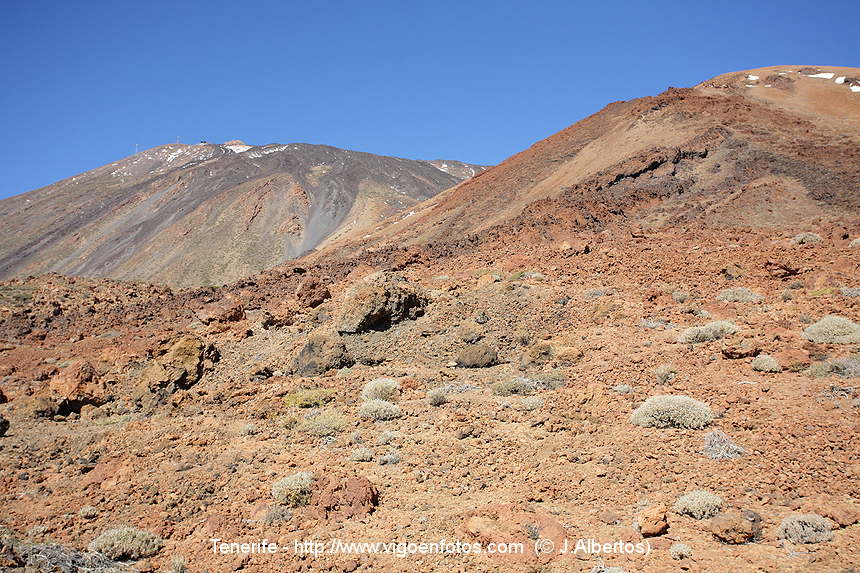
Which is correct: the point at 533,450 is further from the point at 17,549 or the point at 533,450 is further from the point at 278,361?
the point at 278,361

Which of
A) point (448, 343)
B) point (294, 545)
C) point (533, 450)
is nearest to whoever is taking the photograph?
point (294, 545)

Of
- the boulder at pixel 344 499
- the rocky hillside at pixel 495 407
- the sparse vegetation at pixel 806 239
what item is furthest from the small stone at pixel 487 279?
the boulder at pixel 344 499

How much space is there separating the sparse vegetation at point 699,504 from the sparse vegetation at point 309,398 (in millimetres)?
6500

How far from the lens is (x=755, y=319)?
35.8 ft

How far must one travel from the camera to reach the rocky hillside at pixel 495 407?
6211 mm

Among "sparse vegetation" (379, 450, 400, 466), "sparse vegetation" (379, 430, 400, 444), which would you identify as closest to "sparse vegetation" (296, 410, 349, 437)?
"sparse vegetation" (379, 430, 400, 444)

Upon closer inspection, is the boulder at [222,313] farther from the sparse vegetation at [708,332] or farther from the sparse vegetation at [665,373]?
the sparse vegetation at [708,332]

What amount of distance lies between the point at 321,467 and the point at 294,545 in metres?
1.78

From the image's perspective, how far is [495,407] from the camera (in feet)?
32.2

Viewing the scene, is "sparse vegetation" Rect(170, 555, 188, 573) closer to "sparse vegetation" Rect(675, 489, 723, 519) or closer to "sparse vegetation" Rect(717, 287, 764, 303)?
"sparse vegetation" Rect(675, 489, 723, 519)

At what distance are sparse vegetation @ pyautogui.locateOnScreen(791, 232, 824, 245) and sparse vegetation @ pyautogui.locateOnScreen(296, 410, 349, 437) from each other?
1224cm

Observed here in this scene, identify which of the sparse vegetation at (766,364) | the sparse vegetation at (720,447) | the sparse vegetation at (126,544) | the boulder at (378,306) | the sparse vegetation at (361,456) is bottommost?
the sparse vegetation at (126,544)

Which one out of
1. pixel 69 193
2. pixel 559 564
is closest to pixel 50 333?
pixel 559 564

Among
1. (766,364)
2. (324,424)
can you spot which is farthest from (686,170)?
(324,424)
